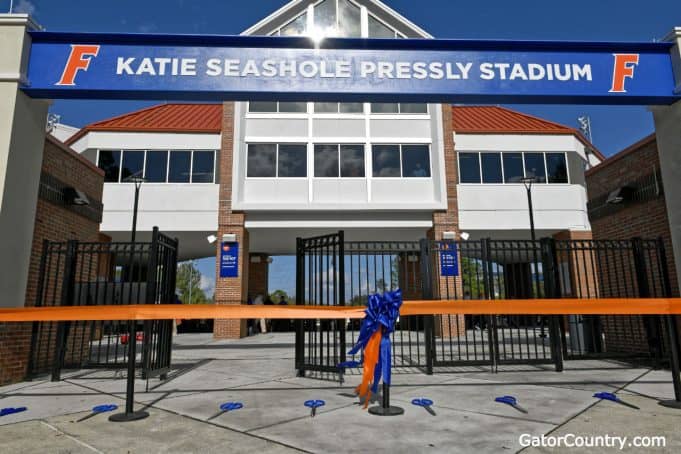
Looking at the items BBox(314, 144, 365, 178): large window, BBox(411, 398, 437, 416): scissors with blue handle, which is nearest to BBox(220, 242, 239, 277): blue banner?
BBox(314, 144, 365, 178): large window

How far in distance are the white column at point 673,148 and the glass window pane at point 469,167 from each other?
41.6 feet

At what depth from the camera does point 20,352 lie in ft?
23.1

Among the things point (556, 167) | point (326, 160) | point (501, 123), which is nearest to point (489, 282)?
point (326, 160)

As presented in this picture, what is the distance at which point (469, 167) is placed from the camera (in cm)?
2016

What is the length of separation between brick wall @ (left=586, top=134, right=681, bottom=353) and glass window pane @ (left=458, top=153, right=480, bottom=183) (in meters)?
9.05

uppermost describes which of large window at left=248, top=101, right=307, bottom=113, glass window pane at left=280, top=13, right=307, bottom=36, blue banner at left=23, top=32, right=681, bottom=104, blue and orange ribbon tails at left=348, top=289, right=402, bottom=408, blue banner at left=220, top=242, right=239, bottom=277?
glass window pane at left=280, top=13, right=307, bottom=36

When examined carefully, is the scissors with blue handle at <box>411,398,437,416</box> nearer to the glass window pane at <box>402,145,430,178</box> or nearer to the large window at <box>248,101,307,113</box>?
the glass window pane at <box>402,145,430,178</box>

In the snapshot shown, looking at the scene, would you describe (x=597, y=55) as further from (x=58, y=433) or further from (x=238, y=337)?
(x=238, y=337)

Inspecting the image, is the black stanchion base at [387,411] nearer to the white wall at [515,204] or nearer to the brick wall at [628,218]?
the brick wall at [628,218]

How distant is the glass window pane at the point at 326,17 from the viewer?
63.7 ft

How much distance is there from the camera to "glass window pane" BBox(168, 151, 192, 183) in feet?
62.8

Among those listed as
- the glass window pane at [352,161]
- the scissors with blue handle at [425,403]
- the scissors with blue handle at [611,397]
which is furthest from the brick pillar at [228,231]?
the scissors with blue handle at [611,397]

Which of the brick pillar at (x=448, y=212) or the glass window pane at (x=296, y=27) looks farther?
the glass window pane at (x=296, y=27)

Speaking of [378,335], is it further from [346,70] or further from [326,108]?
[326,108]
